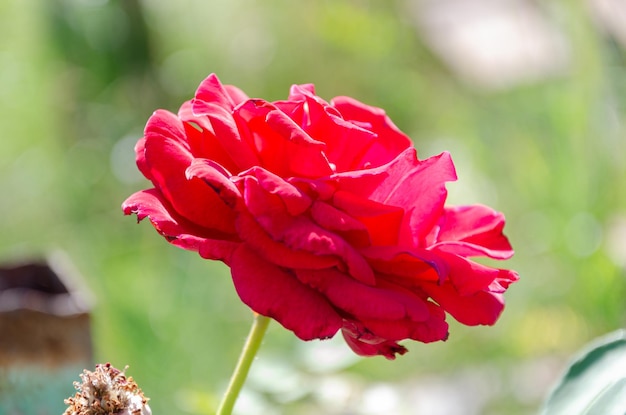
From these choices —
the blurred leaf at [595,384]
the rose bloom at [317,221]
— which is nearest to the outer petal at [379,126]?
the rose bloom at [317,221]

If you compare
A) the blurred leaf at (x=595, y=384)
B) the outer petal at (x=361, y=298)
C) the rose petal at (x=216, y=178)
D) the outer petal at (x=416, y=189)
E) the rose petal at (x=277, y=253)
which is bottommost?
the blurred leaf at (x=595, y=384)

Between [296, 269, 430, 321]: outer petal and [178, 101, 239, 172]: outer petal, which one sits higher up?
[178, 101, 239, 172]: outer petal

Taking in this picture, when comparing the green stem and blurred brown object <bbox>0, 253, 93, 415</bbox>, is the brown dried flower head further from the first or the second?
blurred brown object <bbox>0, 253, 93, 415</bbox>

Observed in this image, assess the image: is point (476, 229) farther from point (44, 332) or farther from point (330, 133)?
point (44, 332)

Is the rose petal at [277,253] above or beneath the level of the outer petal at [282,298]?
above

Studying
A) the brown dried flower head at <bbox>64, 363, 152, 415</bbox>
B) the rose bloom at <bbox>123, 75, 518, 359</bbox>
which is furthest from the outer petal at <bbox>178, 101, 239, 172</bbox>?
the brown dried flower head at <bbox>64, 363, 152, 415</bbox>

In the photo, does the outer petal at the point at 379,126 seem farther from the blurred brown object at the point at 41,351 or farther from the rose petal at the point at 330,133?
the blurred brown object at the point at 41,351
